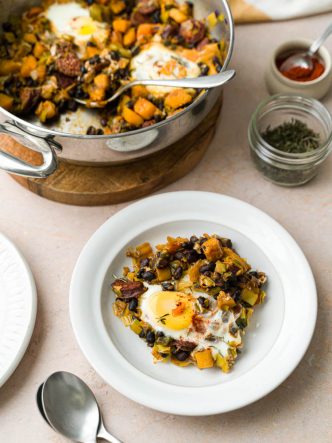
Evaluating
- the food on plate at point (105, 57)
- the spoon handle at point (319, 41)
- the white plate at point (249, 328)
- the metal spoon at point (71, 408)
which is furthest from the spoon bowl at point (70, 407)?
the spoon handle at point (319, 41)

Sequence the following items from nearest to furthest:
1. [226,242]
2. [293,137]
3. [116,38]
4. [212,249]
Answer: [212,249] < [226,242] < [293,137] < [116,38]

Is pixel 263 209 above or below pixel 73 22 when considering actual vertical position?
below

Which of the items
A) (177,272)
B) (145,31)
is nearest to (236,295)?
(177,272)

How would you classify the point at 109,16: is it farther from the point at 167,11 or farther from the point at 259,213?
the point at 259,213

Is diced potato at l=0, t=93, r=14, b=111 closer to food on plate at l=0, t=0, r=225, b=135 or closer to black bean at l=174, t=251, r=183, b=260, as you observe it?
food on plate at l=0, t=0, r=225, b=135

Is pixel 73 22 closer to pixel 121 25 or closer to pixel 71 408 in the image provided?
pixel 121 25

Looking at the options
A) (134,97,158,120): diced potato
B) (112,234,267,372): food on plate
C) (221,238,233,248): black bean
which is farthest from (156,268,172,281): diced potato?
(134,97,158,120): diced potato
